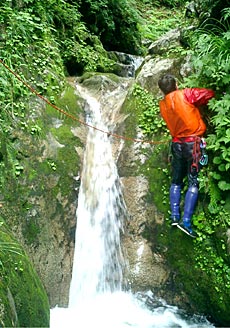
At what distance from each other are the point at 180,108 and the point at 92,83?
3.22 meters

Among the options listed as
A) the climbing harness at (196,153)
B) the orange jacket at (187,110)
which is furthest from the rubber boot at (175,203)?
the orange jacket at (187,110)

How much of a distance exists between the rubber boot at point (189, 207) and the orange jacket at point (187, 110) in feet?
2.67

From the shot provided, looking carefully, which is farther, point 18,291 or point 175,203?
point 175,203

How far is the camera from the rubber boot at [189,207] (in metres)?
5.70

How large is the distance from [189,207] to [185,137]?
100cm

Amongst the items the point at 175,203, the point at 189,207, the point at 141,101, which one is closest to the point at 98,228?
the point at 175,203

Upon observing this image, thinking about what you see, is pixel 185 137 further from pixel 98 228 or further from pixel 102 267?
pixel 102 267

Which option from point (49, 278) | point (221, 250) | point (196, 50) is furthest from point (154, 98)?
point (49, 278)

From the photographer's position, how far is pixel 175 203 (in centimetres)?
588

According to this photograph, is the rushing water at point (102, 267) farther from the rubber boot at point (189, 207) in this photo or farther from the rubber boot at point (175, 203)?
the rubber boot at point (189, 207)

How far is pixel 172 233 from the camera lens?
605cm

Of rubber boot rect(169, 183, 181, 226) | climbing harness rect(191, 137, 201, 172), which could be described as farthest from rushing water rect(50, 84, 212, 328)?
climbing harness rect(191, 137, 201, 172)

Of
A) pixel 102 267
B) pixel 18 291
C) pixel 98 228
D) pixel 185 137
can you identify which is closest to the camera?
pixel 18 291

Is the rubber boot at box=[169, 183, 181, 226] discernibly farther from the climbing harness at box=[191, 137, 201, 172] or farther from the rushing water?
the rushing water
